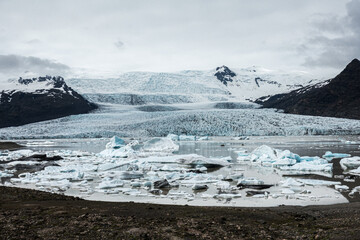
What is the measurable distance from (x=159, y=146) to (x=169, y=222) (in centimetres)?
2286

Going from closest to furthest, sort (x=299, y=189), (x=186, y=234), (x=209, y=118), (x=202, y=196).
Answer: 1. (x=186, y=234)
2. (x=202, y=196)
3. (x=299, y=189)
4. (x=209, y=118)

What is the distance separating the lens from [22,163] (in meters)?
19.2

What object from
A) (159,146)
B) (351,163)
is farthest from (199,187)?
(159,146)

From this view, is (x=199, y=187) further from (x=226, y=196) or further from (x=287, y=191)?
(x=287, y=191)

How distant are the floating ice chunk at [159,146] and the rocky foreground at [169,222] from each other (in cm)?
2008

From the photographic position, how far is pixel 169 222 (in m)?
6.47

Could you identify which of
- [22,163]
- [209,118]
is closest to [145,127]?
[209,118]

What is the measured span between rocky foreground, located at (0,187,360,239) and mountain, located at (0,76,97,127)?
259 feet

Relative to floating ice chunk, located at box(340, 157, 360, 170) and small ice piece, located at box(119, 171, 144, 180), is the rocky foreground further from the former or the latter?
floating ice chunk, located at box(340, 157, 360, 170)

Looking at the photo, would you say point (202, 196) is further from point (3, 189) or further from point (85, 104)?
point (85, 104)

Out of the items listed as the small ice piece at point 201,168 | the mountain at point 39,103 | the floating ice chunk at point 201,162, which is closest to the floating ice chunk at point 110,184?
the small ice piece at point 201,168

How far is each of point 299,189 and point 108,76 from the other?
9353 cm

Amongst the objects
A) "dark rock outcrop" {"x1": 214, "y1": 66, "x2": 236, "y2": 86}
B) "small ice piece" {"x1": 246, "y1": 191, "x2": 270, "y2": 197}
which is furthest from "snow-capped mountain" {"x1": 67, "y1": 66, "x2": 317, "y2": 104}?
"small ice piece" {"x1": 246, "y1": 191, "x2": 270, "y2": 197}

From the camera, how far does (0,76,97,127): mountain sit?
285 feet
